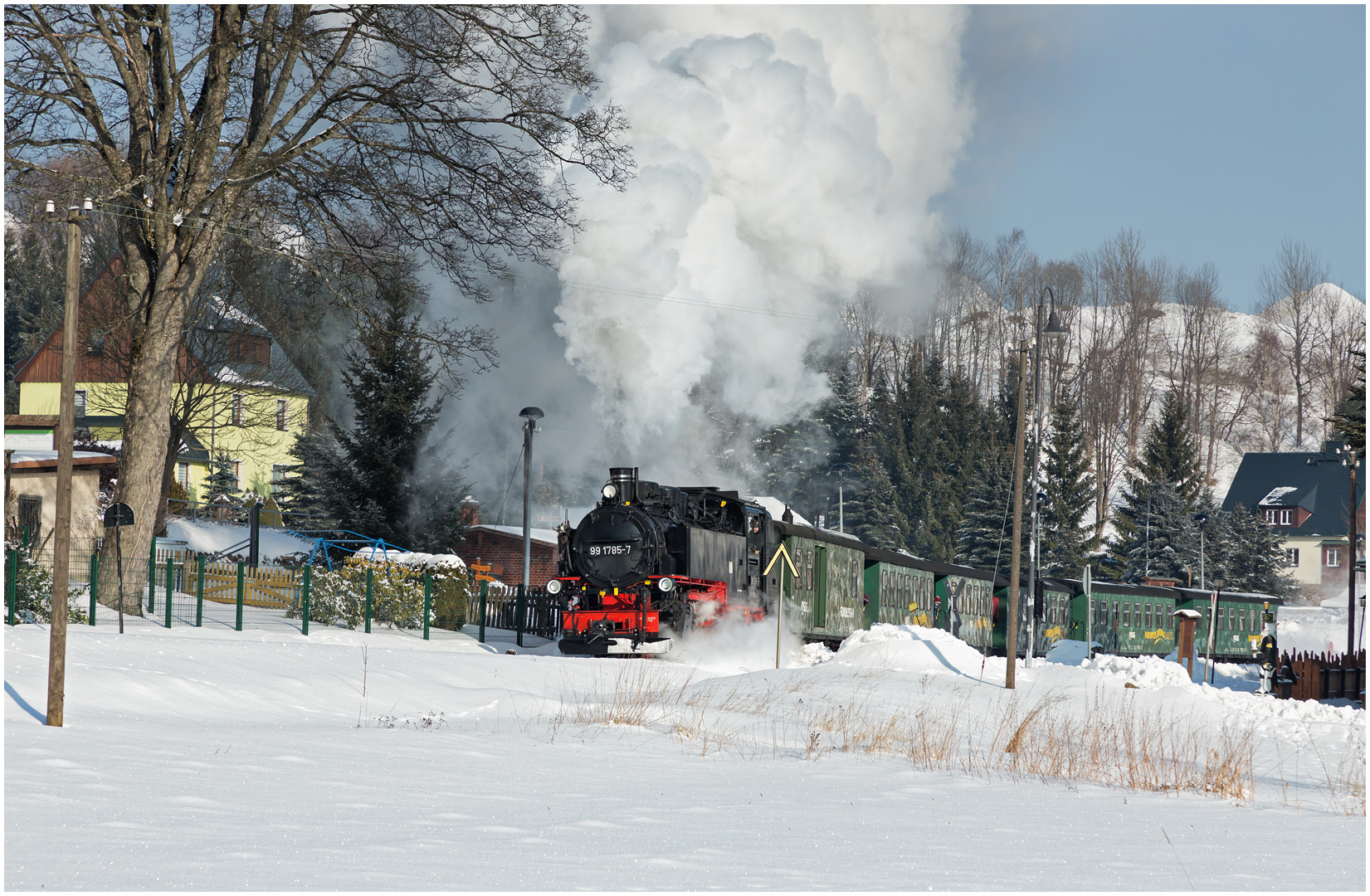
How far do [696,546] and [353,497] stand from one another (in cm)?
1523

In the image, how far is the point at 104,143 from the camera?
17.2 m

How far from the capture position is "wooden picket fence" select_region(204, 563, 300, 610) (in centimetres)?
1986

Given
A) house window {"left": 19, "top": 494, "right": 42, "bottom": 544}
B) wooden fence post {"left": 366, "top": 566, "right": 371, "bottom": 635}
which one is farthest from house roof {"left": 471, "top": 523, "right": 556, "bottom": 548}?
wooden fence post {"left": 366, "top": 566, "right": 371, "bottom": 635}

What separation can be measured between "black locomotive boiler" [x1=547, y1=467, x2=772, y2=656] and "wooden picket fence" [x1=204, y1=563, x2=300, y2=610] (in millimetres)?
4919

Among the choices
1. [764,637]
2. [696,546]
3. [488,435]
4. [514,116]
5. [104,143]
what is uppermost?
[514,116]

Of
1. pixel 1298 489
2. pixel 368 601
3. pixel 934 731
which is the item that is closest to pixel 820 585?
pixel 368 601

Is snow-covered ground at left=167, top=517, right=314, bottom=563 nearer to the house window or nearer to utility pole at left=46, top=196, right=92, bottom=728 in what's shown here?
the house window

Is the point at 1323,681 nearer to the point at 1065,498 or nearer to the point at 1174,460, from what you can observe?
the point at 1065,498

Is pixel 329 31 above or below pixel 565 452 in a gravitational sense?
above

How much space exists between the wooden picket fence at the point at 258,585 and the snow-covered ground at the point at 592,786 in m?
4.36

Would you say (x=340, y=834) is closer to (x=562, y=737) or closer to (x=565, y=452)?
(x=562, y=737)

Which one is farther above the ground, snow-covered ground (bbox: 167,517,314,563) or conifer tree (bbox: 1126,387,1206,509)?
conifer tree (bbox: 1126,387,1206,509)

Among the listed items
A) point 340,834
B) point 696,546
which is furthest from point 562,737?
point 696,546

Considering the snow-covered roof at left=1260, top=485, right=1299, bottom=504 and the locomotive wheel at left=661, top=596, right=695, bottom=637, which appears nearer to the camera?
the locomotive wheel at left=661, top=596, right=695, bottom=637
